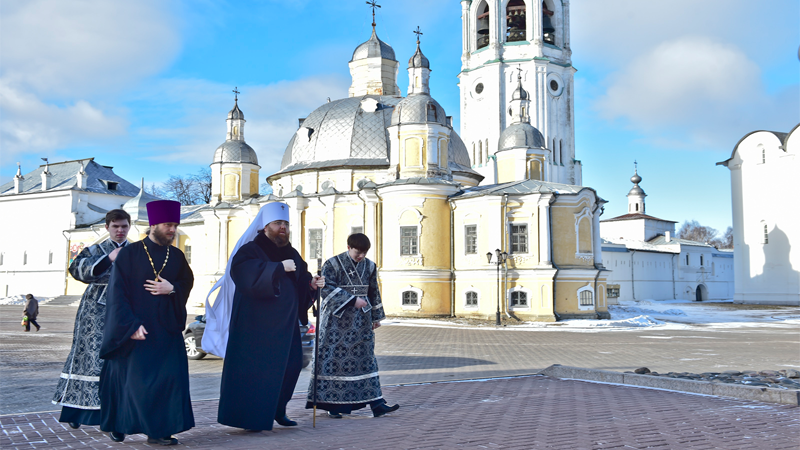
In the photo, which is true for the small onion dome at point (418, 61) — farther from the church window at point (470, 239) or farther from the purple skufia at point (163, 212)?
the purple skufia at point (163, 212)

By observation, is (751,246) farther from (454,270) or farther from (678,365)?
(678,365)

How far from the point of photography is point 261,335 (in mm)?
5781

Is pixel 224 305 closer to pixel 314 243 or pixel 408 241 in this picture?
pixel 408 241

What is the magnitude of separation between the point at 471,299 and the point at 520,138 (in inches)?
350

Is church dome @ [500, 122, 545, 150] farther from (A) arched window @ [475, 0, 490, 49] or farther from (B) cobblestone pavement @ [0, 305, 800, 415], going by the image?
(A) arched window @ [475, 0, 490, 49]

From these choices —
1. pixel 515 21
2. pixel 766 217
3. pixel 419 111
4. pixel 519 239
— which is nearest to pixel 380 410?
pixel 519 239

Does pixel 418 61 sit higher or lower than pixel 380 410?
higher

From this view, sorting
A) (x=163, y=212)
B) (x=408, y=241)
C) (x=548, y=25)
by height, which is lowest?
(x=163, y=212)

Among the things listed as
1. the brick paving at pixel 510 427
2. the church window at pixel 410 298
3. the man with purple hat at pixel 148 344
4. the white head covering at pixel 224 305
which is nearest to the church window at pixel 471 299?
the church window at pixel 410 298

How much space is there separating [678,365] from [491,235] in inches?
611

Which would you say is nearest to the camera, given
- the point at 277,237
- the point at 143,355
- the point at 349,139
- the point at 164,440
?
the point at 164,440

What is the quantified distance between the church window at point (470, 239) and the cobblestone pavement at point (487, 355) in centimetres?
726

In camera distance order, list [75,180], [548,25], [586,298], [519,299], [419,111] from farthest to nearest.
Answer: [548,25] < [75,180] < [419,111] < [586,298] < [519,299]

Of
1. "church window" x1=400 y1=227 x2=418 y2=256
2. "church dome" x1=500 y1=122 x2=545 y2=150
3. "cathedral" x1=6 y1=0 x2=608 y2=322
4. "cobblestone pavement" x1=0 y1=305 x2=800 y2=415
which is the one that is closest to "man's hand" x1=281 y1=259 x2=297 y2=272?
"cobblestone pavement" x1=0 y1=305 x2=800 y2=415
